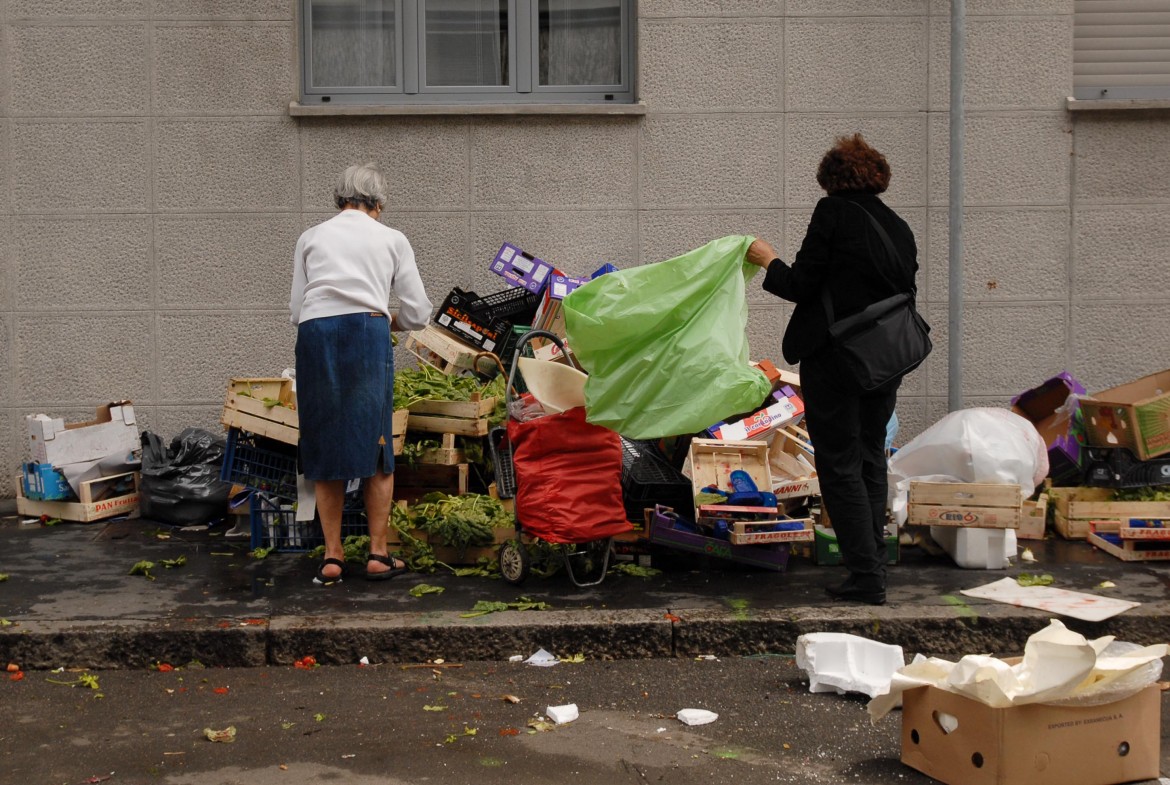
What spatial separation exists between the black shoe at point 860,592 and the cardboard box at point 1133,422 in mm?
1994

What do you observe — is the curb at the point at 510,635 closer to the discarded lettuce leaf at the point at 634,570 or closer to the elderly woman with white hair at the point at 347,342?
the discarded lettuce leaf at the point at 634,570

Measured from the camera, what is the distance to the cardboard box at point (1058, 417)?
698 centimetres

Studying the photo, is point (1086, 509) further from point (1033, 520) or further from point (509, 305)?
point (509, 305)

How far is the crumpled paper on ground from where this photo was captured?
360cm

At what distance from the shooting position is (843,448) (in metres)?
5.46

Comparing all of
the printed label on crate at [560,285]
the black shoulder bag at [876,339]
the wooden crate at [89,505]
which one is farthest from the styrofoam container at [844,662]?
the wooden crate at [89,505]

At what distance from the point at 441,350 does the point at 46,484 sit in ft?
7.71

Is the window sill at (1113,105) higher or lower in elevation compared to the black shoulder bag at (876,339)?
higher

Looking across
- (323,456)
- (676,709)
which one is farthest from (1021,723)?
(323,456)

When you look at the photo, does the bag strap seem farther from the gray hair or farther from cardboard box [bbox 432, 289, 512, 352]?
cardboard box [bbox 432, 289, 512, 352]

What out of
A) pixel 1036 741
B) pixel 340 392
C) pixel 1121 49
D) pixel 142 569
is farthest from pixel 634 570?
pixel 1121 49

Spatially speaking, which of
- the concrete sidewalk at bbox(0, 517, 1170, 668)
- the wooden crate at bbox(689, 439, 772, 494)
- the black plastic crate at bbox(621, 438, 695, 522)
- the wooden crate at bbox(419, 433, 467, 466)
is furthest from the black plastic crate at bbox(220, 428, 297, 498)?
the wooden crate at bbox(689, 439, 772, 494)

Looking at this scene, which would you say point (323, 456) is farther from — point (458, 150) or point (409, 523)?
point (458, 150)

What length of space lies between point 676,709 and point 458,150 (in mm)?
4365
